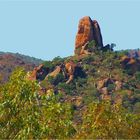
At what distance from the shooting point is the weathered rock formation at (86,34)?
17586cm

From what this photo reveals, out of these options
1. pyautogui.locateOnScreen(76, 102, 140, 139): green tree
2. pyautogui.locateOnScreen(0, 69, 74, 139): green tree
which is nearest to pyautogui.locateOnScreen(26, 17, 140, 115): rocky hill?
pyautogui.locateOnScreen(76, 102, 140, 139): green tree

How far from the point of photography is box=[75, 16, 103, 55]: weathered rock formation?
17586cm

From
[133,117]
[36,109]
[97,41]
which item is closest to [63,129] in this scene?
[36,109]

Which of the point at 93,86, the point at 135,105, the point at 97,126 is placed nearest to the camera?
the point at 97,126

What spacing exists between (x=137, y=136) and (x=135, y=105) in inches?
3918

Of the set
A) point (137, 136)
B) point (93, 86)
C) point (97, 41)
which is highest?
point (97, 41)

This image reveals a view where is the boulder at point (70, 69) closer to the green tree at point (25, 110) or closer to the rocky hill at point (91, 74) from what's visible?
the rocky hill at point (91, 74)

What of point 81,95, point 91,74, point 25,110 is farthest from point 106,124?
point 91,74

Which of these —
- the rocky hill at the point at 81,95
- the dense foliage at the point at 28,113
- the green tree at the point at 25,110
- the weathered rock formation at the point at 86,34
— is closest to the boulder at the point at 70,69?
the rocky hill at the point at 81,95

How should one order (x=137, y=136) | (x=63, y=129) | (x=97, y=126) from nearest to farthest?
(x=63, y=129) → (x=97, y=126) → (x=137, y=136)

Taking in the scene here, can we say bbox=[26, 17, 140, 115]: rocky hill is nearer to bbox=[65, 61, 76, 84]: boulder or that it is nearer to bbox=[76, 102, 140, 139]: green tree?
bbox=[65, 61, 76, 84]: boulder

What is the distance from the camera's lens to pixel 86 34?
6914 inches

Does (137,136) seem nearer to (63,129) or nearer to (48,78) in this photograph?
(63,129)

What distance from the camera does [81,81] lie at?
16112 centimetres
